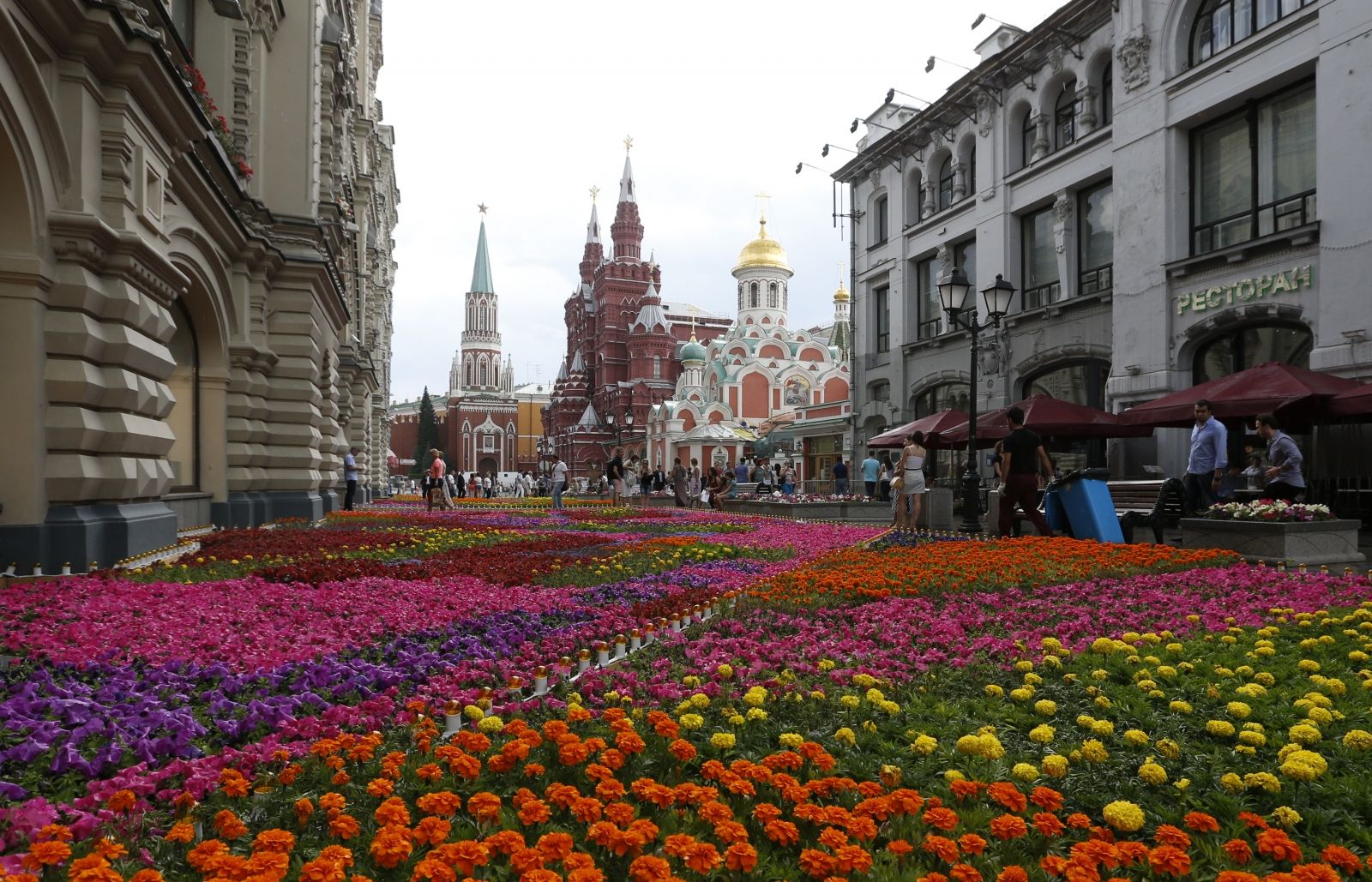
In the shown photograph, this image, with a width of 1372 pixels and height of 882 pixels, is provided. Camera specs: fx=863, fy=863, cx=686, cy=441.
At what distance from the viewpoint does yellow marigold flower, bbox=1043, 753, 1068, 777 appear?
3.11 m

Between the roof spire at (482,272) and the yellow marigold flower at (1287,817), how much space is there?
125 m

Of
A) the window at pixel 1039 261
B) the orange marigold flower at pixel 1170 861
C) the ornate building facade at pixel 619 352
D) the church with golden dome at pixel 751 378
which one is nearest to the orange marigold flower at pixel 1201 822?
the orange marigold flower at pixel 1170 861

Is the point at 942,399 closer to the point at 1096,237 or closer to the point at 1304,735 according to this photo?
the point at 1096,237

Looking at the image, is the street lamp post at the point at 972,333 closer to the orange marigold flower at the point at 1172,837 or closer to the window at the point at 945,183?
the orange marigold flower at the point at 1172,837

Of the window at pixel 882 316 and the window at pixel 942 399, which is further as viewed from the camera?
the window at pixel 882 316

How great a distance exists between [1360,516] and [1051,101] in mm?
13600

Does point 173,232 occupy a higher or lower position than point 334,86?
lower

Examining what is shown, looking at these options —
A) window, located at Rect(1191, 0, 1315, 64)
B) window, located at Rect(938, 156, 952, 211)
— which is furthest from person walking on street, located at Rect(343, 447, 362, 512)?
window, located at Rect(1191, 0, 1315, 64)

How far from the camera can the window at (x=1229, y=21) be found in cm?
1692

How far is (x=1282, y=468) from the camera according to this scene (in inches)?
410

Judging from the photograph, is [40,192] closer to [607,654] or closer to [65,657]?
[65,657]

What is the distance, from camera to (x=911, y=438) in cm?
1462

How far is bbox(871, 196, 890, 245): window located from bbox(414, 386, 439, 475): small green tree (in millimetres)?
84919

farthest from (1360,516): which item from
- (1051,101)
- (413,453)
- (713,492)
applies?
(413,453)
